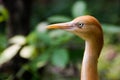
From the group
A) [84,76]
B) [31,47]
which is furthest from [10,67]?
[84,76]

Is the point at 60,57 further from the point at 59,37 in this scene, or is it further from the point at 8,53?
the point at 8,53

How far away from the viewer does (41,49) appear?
3.53m

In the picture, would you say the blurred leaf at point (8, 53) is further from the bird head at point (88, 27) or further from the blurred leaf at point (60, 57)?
the bird head at point (88, 27)

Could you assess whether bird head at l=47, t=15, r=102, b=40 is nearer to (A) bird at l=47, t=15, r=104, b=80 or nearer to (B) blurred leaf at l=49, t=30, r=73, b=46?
(A) bird at l=47, t=15, r=104, b=80

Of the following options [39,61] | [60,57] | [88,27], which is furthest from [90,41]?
[39,61]

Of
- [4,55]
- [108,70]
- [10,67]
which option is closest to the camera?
[4,55]

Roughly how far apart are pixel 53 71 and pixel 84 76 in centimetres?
205

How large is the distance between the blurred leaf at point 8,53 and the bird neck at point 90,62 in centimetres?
109

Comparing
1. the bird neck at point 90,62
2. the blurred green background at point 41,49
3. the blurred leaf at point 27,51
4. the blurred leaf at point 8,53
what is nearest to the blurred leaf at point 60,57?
the blurred green background at point 41,49

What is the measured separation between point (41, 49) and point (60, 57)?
193 mm

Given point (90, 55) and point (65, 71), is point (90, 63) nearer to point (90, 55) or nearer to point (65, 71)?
point (90, 55)

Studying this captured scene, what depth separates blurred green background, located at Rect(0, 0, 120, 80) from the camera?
3434mm

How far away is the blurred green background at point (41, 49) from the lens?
11.3ft

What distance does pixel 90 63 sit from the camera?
233 centimetres
